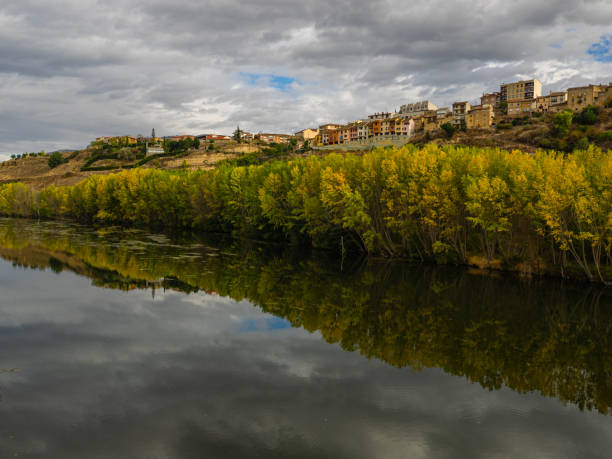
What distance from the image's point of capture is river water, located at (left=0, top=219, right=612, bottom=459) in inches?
552

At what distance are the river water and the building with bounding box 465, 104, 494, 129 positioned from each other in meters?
123

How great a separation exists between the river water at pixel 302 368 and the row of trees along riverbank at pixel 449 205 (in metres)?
4.60

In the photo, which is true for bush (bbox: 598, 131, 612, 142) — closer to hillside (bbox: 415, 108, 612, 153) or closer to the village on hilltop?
hillside (bbox: 415, 108, 612, 153)

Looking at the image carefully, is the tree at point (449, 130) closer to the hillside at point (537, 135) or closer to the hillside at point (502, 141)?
the hillside at point (502, 141)

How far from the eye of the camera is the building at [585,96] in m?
139

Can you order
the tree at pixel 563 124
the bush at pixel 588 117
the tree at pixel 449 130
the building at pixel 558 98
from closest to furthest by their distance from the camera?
the tree at pixel 563 124, the bush at pixel 588 117, the tree at pixel 449 130, the building at pixel 558 98

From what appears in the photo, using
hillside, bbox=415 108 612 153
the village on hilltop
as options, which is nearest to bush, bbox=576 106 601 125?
hillside, bbox=415 108 612 153

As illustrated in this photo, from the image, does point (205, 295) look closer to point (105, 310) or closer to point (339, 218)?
point (105, 310)

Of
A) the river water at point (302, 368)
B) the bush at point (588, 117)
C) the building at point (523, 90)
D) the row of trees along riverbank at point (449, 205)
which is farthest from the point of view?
the building at point (523, 90)

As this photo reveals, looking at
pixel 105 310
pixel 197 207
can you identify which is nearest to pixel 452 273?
pixel 105 310

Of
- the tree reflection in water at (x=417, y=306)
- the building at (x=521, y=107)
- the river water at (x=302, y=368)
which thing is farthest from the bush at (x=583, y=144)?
the river water at (x=302, y=368)

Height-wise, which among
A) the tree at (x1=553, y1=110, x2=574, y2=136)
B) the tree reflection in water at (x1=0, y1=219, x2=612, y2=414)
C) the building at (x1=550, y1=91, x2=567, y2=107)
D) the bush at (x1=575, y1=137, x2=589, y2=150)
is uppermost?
the building at (x1=550, y1=91, x2=567, y2=107)

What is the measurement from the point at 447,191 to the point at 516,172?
6.49m

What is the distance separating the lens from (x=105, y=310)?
28.7m
